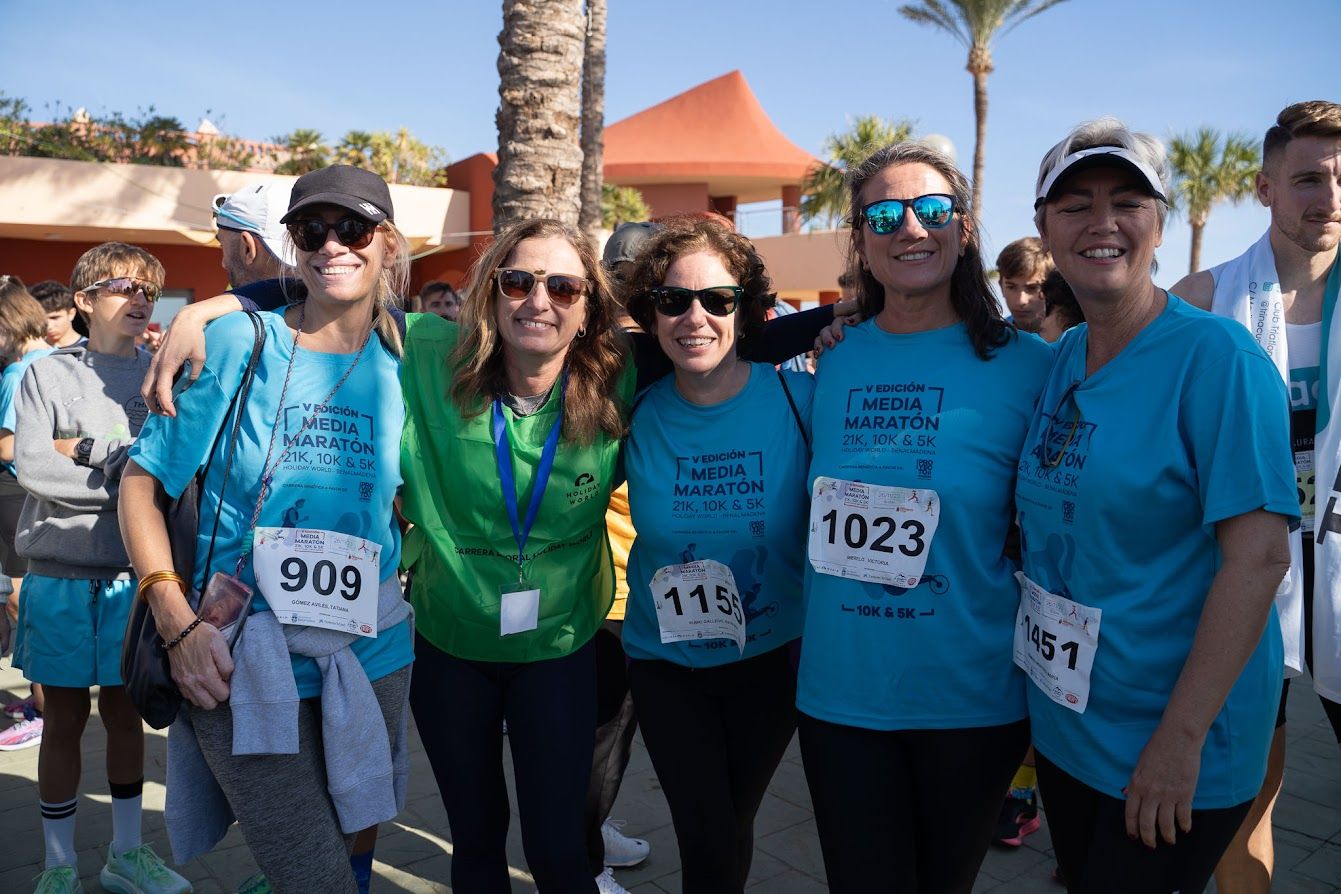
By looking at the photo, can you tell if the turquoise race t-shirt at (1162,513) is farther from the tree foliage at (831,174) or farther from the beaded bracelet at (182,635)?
the tree foliage at (831,174)

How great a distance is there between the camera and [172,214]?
18734 mm

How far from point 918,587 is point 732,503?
0.53m

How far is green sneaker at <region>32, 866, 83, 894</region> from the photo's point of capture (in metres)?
3.34

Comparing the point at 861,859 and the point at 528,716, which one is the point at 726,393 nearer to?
the point at 528,716

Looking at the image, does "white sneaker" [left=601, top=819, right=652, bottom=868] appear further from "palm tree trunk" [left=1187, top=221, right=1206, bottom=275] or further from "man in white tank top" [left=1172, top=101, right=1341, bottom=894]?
"palm tree trunk" [left=1187, top=221, right=1206, bottom=275]

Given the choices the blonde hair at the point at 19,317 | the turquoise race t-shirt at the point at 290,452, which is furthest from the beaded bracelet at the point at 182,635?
the blonde hair at the point at 19,317

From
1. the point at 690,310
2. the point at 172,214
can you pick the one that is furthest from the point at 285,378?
the point at 172,214

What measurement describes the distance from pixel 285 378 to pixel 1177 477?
196 cm

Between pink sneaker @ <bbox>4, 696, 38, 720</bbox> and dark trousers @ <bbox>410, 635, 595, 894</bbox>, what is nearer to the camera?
dark trousers @ <bbox>410, 635, 595, 894</bbox>

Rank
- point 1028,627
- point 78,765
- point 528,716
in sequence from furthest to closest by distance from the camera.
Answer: point 78,765
point 528,716
point 1028,627

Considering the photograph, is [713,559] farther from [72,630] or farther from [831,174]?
[831,174]

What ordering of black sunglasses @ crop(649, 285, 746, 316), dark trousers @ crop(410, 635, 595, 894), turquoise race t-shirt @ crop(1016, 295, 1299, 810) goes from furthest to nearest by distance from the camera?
black sunglasses @ crop(649, 285, 746, 316)
dark trousers @ crop(410, 635, 595, 894)
turquoise race t-shirt @ crop(1016, 295, 1299, 810)

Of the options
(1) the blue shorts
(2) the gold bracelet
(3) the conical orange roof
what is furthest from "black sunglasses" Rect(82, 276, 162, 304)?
(3) the conical orange roof

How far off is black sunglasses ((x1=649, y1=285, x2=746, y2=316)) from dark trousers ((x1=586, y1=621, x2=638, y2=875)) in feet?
3.78
